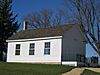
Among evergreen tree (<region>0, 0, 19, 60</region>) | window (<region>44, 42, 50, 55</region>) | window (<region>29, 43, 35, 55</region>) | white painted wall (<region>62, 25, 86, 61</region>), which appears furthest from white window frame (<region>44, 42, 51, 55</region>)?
evergreen tree (<region>0, 0, 19, 60</region>)

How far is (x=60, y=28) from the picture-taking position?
38.0 m

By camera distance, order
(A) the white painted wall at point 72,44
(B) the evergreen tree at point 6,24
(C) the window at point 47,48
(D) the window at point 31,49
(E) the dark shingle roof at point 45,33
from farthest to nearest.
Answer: (B) the evergreen tree at point 6,24, (D) the window at point 31,49, (E) the dark shingle roof at point 45,33, (C) the window at point 47,48, (A) the white painted wall at point 72,44

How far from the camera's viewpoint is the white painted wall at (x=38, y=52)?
1362 inches

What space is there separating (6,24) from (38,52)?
20118mm

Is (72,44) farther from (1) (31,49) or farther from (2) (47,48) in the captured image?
(1) (31,49)

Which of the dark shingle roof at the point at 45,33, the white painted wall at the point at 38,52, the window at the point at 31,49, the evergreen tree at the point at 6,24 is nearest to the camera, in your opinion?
the white painted wall at the point at 38,52

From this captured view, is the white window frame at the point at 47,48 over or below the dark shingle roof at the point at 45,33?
below

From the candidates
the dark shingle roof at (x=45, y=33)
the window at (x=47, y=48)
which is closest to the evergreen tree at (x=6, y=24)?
the dark shingle roof at (x=45, y=33)

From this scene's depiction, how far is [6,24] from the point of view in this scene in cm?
5484

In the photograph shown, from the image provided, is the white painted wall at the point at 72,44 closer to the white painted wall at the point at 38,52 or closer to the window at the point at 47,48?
the white painted wall at the point at 38,52

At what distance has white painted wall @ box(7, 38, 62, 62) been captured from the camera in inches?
1362

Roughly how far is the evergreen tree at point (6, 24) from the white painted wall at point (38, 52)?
42.6 feet

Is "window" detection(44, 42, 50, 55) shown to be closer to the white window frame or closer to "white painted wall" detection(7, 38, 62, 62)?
the white window frame

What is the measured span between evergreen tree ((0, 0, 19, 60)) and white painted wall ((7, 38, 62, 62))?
12984 mm
